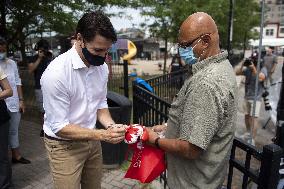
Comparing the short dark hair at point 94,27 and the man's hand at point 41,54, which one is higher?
the short dark hair at point 94,27

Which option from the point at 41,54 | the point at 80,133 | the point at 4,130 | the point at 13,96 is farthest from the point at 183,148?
the point at 41,54

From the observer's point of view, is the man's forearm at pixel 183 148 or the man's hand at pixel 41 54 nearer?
the man's forearm at pixel 183 148

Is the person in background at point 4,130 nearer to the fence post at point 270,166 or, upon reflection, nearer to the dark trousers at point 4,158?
the dark trousers at point 4,158

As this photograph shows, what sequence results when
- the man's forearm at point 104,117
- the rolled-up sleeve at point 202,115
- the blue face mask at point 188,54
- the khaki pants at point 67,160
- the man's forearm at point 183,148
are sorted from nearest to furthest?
the rolled-up sleeve at point 202,115
the man's forearm at point 183,148
the blue face mask at point 188,54
the khaki pants at point 67,160
the man's forearm at point 104,117

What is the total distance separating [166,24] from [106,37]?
15939 millimetres

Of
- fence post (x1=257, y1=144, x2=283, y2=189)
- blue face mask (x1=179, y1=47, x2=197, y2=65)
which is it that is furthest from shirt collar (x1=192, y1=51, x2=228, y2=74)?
fence post (x1=257, y1=144, x2=283, y2=189)

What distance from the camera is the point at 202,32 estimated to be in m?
1.89

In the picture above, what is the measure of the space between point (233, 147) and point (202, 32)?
101 centimetres

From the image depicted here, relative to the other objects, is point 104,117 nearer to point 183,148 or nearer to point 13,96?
point 183,148

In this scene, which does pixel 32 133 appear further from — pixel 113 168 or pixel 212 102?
pixel 212 102

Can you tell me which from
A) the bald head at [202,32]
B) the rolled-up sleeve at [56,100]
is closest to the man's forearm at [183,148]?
the bald head at [202,32]

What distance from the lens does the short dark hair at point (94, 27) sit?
2193 millimetres

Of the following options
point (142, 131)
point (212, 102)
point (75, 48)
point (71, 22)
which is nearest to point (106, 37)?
point (75, 48)

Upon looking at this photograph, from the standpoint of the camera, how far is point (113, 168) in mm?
4824
